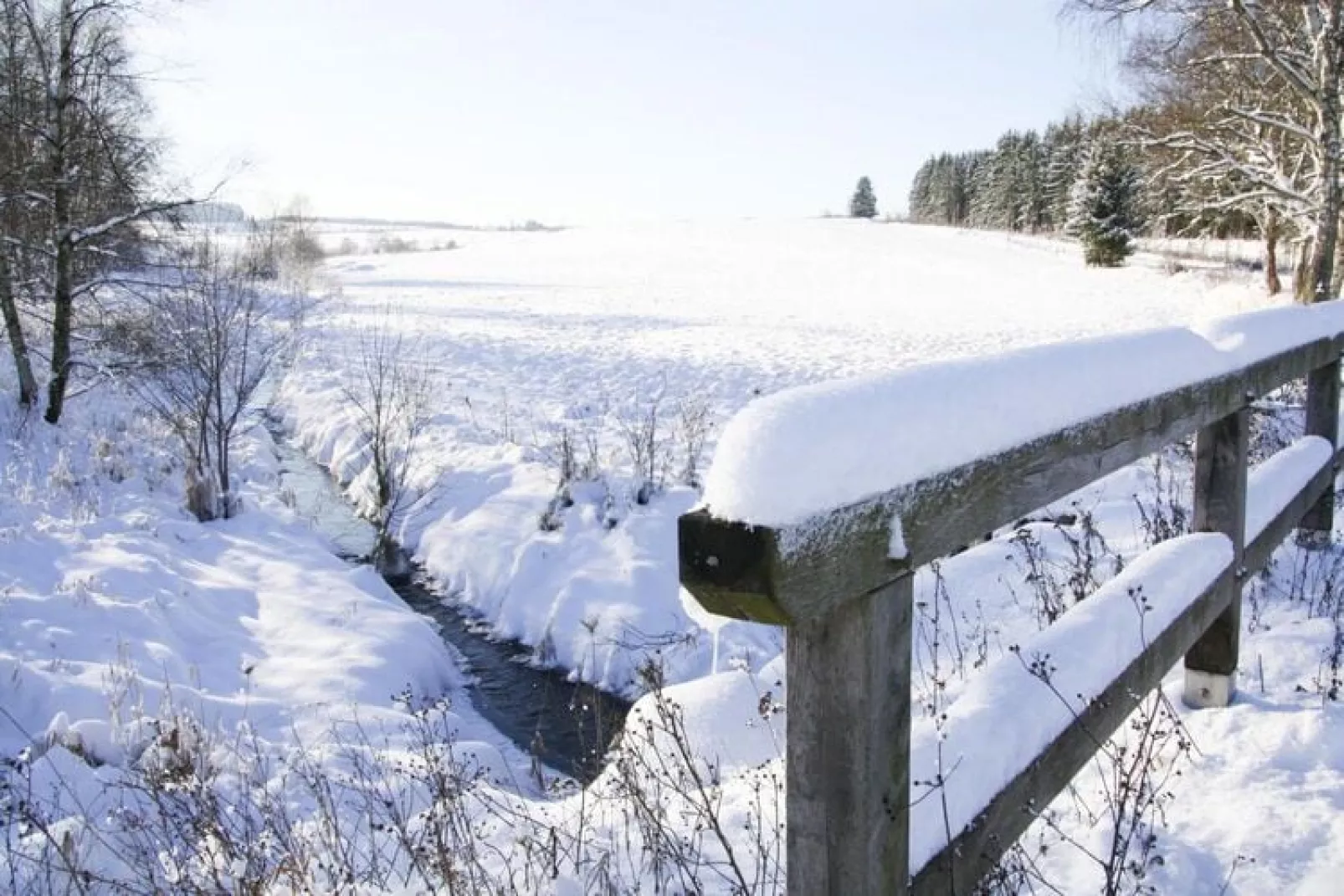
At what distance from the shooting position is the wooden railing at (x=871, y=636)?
1.01 m

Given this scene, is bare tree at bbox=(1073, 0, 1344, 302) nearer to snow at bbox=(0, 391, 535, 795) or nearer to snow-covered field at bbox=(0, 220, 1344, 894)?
snow-covered field at bbox=(0, 220, 1344, 894)

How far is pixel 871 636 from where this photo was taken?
3.93 ft

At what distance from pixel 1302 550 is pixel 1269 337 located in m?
2.24

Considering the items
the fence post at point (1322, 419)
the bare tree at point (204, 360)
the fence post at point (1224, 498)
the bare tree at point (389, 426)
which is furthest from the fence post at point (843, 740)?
the bare tree at point (204, 360)

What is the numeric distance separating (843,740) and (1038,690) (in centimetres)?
86

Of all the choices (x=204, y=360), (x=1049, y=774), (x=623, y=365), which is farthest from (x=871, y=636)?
(x=623, y=365)

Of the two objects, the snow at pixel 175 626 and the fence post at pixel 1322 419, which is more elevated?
the fence post at pixel 1322 419

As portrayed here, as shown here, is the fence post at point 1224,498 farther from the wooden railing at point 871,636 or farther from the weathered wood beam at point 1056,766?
the wooden railing at point 871,636

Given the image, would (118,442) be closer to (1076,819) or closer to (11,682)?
(11,682)

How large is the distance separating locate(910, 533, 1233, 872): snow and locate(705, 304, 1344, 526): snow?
51 centimetres

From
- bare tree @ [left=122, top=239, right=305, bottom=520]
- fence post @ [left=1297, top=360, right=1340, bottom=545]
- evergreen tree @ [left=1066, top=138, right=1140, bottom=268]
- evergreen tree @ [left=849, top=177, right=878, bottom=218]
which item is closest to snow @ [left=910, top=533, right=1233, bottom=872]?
fence post @ [left=1297, top=360, right=1340, bottom=545]

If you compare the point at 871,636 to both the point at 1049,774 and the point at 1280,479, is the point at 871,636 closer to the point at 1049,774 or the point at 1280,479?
the point at 1049,774

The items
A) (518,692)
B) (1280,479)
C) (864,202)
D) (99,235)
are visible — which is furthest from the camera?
(864,202)

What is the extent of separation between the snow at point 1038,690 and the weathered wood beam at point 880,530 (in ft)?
1.27
